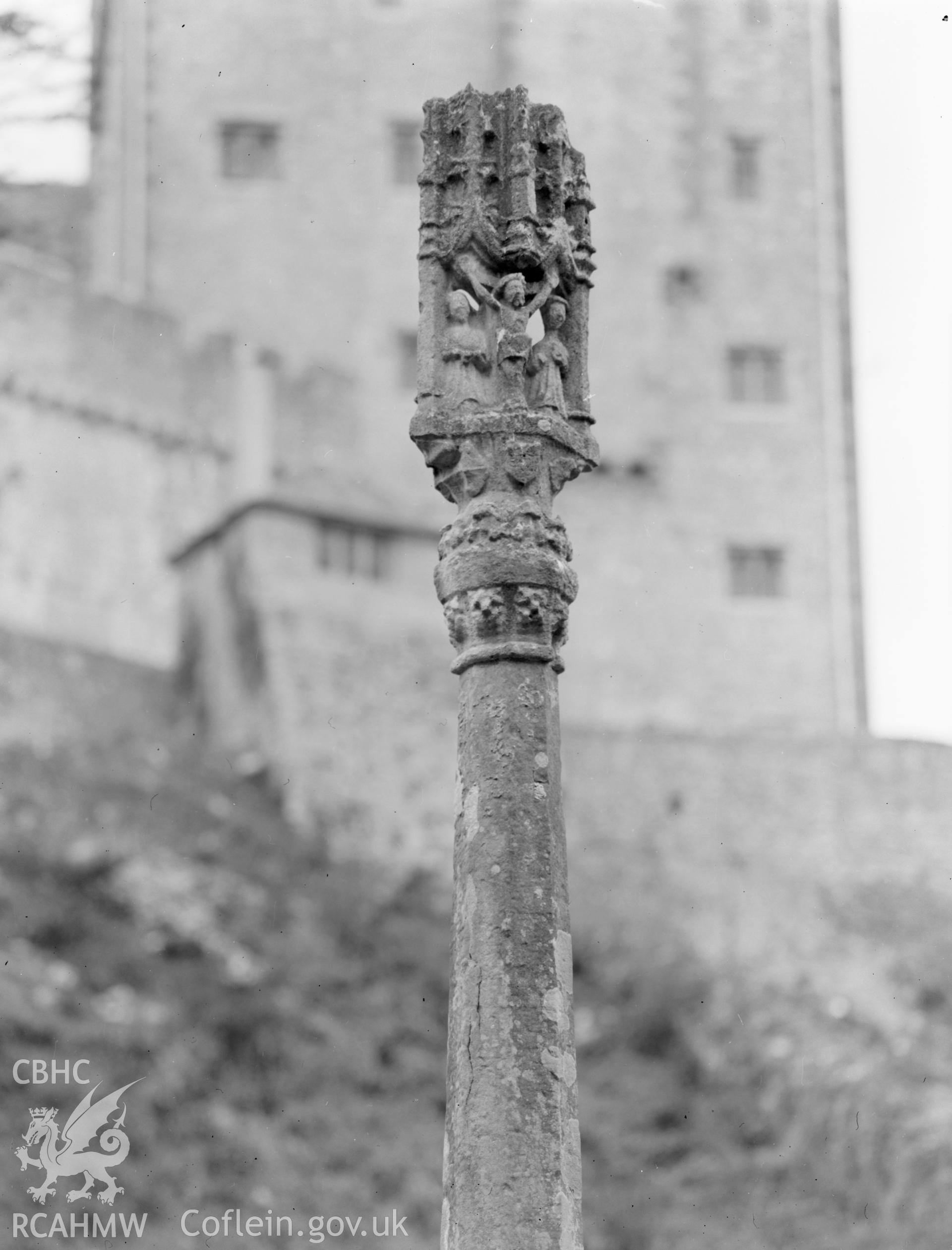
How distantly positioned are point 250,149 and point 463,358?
87.5 ft

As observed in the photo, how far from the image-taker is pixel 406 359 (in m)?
32.3

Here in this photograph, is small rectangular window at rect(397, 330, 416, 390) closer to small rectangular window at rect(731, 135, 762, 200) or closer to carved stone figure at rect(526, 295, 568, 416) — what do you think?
small rectangular window at rect(731, 135, 762, 200)

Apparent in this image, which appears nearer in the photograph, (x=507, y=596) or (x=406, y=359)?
(x=507, y=596)

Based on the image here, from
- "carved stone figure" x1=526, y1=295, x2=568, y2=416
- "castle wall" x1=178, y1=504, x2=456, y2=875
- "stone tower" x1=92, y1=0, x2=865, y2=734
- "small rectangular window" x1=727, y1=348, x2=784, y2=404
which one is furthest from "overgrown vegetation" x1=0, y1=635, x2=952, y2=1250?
"small rectangular window" x1=727, y1=348, x2=784, y2=404

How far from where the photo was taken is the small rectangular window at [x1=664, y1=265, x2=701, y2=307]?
3381 centimetres

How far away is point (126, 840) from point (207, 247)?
526 inches

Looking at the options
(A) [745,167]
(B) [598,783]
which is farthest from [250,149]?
(B) [598,783]

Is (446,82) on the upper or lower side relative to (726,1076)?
upper

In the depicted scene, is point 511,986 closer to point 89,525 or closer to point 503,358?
point 503,358

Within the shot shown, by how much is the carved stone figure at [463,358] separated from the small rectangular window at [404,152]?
1046 inches

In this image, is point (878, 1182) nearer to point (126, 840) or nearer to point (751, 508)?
point (126, 840)

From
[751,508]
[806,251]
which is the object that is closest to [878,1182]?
[751,508]

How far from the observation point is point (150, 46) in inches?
1266

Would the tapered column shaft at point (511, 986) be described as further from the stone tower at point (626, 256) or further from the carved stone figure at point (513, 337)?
the stone tower at point (626, 256)
